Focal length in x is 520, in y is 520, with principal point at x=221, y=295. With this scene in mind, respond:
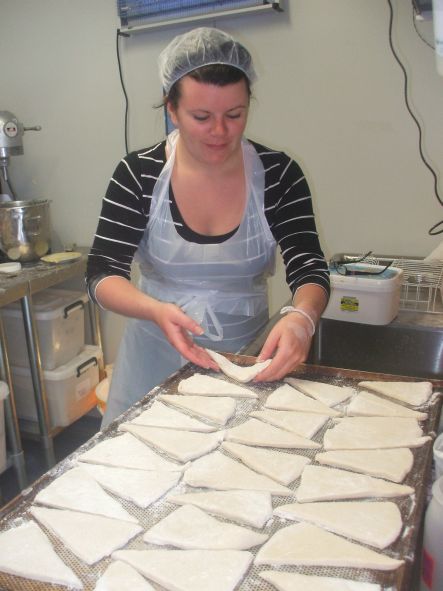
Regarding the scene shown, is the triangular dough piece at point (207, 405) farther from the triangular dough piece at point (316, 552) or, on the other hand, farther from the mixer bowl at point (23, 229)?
the mixer bowl at point (23, 229)

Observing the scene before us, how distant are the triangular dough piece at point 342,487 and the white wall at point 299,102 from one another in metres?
1.50

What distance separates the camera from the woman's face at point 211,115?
1272mm

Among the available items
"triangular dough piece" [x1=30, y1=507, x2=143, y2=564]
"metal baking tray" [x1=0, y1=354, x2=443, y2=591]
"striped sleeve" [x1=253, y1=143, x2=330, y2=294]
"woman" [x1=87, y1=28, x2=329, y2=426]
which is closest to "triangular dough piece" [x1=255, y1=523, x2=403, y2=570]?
"metal baking tray" [x1=0, y1=354, x2=443, y2=591]

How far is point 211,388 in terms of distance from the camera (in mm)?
1259

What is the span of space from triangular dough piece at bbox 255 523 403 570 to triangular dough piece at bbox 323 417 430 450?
0.83 ft

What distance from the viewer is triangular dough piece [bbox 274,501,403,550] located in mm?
788

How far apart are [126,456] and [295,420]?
0.37 metres

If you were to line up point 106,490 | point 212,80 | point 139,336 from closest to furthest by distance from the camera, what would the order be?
point 106,490 < point 212,80 < point 139,336

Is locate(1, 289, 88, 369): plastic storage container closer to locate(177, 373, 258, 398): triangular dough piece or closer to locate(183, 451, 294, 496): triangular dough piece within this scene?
locate(177, 373, 258, 398): triangular dough piece

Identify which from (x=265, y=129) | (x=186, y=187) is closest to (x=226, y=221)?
(x=186, y=187)

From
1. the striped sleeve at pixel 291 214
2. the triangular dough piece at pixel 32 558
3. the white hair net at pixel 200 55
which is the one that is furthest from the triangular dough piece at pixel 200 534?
the white hair net at pixel 200 55

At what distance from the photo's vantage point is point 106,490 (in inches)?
36.5

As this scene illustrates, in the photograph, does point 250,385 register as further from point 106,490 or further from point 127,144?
point 127,144

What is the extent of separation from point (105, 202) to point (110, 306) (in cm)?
30
